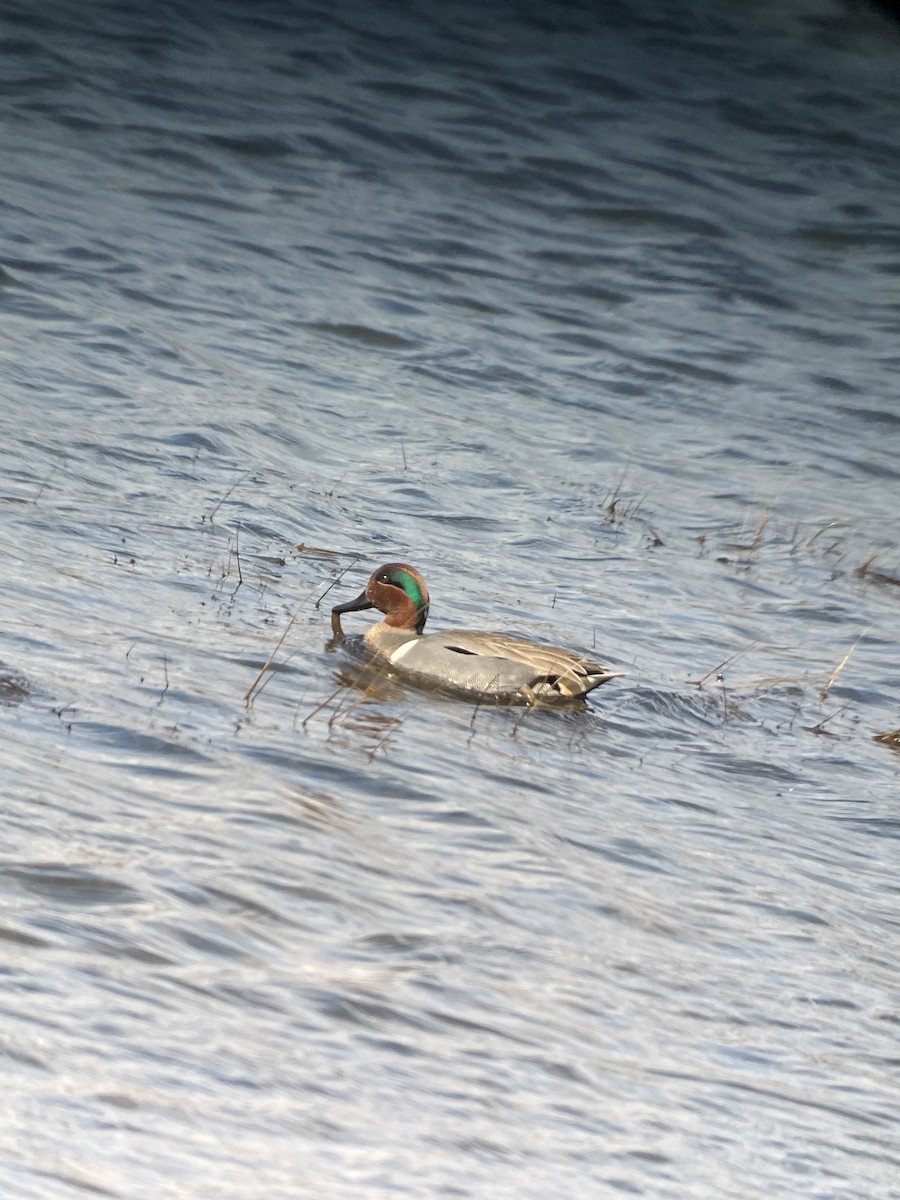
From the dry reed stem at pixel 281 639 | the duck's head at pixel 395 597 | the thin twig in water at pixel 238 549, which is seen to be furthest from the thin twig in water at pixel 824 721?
the thin twig in water at pixel 238 549

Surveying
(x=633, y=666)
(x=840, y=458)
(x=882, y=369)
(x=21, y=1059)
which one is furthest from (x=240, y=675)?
(x=882, y=369)

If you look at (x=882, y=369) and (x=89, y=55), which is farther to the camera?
(x=89, y=55)

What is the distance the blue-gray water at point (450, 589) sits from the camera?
13.3ft

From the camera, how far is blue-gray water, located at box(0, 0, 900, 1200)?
4.07m

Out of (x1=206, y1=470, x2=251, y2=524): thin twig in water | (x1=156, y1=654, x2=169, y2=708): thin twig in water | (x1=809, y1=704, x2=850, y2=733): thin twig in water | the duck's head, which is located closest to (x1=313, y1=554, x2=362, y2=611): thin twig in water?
the duck's head

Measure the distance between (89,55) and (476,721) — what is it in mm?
14455

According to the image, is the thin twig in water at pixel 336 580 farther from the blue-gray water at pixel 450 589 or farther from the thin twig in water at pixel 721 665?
the thin twig in water at pixel 721 665

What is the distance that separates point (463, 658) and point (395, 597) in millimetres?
690

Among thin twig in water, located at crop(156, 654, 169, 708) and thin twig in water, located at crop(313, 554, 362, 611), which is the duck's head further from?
thin twig in water, located at crop(156, 654, 169, 708)

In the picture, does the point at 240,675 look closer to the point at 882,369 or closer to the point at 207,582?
the point at 207,582

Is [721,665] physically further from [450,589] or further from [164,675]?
[164,675]

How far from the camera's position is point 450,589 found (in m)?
9.54

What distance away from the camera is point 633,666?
27.8ft

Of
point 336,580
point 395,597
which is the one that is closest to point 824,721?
point 395,597
